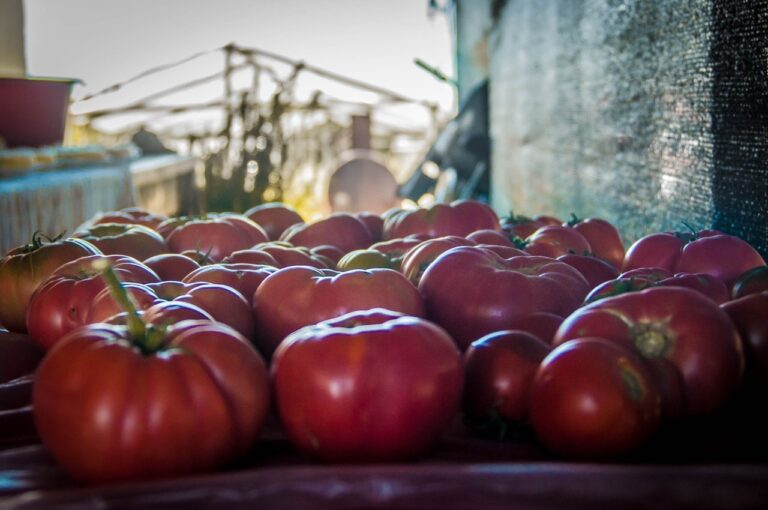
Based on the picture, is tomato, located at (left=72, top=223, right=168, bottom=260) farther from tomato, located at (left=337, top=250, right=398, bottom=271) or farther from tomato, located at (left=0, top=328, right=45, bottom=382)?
tomato, located at (left=337, top=250, right=398, bottom=271)

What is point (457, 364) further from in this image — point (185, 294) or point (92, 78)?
point (92, 78)

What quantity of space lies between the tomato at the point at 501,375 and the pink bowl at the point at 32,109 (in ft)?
12.6

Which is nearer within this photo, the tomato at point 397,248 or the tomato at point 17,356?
the tomato at point 17,356

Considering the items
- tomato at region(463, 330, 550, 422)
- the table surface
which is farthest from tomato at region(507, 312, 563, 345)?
the table surface

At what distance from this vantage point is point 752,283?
1.41 metres

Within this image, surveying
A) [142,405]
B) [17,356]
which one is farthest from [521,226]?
[142,405]

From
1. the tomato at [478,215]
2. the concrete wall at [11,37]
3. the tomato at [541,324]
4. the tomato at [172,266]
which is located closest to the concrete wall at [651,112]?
the tomato at [478,215]

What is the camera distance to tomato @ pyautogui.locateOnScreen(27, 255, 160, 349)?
149 cm

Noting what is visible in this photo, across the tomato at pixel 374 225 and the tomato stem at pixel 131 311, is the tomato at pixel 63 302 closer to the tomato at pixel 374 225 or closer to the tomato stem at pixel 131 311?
the tomato stem at pixel 131 311

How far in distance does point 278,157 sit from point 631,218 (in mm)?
5164

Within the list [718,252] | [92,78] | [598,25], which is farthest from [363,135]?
[718,252]

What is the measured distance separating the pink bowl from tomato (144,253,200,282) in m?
2.98

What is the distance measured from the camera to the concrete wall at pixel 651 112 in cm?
203

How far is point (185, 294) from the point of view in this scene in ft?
4.75
